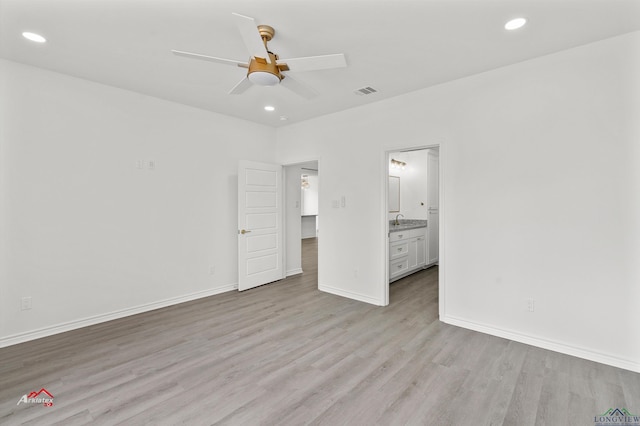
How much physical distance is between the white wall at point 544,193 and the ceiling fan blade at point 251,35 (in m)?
2.15

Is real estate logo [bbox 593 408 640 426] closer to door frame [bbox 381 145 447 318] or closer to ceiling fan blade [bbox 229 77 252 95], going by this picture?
door frame [bbox 381 145 447 318]

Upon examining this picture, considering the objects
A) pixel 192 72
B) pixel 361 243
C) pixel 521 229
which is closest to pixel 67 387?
pixel 192 72

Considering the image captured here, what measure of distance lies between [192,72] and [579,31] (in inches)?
140

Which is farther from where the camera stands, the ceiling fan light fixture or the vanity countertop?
the vanity countertop

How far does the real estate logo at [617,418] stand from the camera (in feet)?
5.98

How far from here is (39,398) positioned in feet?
6.82

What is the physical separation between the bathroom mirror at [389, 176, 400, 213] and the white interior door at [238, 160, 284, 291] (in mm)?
2488

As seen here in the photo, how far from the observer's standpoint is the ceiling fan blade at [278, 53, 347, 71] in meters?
2.18

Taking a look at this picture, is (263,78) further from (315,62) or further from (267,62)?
(315,62)

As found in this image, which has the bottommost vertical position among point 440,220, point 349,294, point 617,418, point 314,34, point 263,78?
point 617,418

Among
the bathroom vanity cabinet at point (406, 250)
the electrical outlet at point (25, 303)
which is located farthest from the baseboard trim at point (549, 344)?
the electrical outlet at point (25, 303)

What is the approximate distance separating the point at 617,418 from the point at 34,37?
5.20 meters

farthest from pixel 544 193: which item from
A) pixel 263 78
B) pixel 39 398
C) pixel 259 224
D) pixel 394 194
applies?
pixel 39 398

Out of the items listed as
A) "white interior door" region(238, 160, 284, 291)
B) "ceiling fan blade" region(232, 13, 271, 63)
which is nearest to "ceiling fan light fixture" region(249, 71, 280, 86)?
"ceiling fan blade" region(232, 13, 271, 63)
